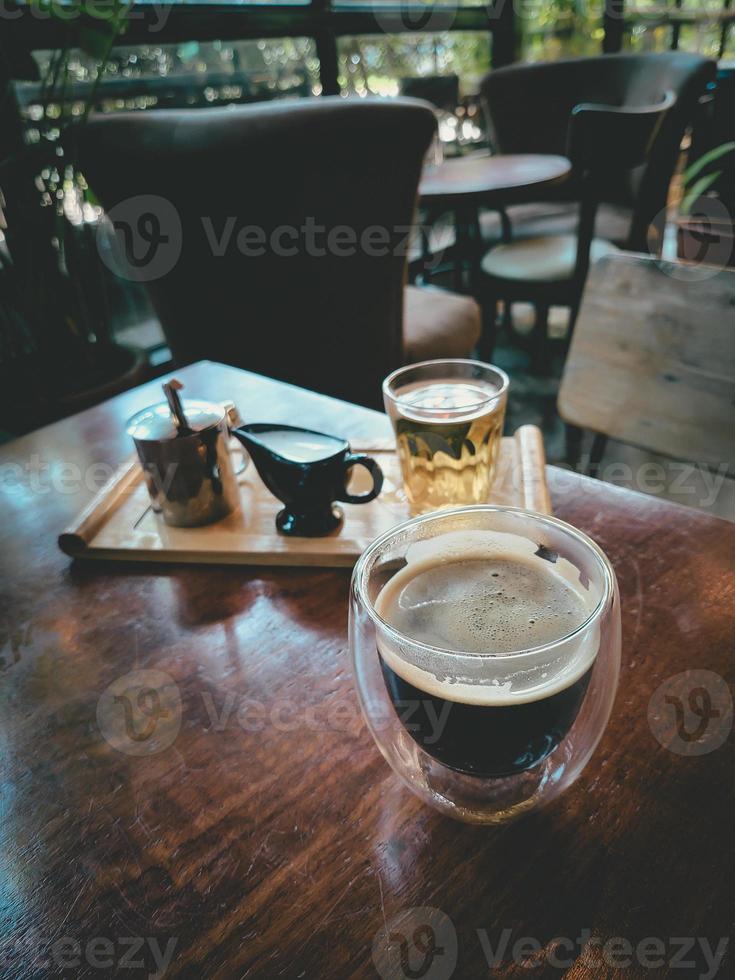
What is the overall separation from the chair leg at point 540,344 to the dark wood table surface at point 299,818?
7.64 ft

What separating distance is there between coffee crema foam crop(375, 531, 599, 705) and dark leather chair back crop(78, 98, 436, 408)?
138 centimetres

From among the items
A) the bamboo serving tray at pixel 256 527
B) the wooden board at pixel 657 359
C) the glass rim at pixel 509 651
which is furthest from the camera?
the wooden board at pixel 657 359

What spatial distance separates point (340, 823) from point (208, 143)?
5.42 ft

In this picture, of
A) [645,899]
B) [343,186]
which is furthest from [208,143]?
[645,899]

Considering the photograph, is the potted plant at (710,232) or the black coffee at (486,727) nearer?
the black coffee at (486,727)

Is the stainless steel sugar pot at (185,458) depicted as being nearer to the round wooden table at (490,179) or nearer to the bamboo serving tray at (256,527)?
the bamboo serving tray at (256,527)

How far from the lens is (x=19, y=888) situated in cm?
40

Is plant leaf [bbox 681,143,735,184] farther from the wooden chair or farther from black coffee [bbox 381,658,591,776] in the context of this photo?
black coffee [bbox 381,658,591,776]

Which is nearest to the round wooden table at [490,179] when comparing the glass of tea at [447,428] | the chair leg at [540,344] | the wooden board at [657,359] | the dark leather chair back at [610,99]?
the dark leather chair back at [610,99]

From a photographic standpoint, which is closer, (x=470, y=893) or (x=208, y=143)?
(x=470, y=893)

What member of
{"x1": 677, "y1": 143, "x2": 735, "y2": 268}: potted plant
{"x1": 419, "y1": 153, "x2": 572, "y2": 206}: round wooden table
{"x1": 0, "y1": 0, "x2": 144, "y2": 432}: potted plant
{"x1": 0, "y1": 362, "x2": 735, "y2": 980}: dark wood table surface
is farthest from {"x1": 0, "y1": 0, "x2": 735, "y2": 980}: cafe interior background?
{"x1": 677, "y1": 143, "x2": 735, "y2": 268}: potted plant

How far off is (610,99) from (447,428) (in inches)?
118

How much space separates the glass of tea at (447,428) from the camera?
0.68m

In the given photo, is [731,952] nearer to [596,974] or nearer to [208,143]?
[596,974]
